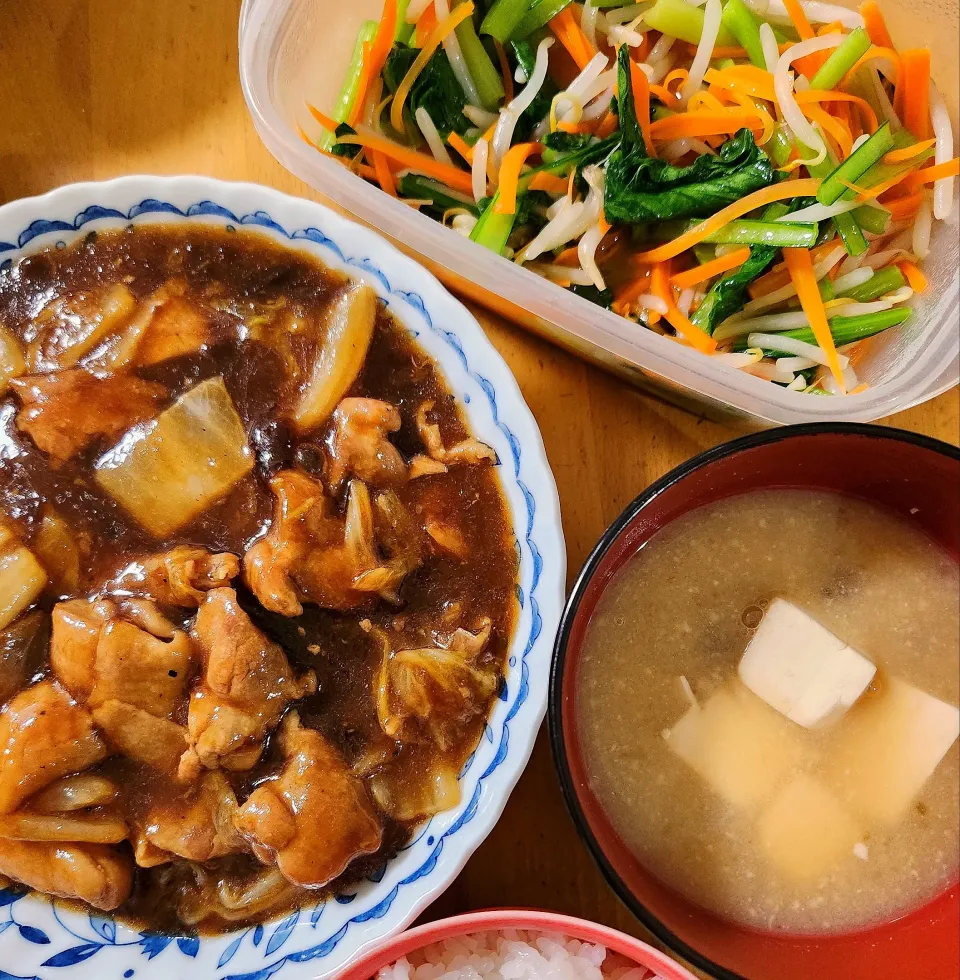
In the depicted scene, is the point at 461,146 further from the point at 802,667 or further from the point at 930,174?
the point at 802,667

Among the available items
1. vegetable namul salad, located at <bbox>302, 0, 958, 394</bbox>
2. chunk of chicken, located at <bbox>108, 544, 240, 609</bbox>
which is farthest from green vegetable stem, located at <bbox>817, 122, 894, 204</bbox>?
chunk of chicken, located at <bbox>108, 544, 240, 609</bbox>

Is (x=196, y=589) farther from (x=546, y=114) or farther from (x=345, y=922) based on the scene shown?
(x=546, y=114)

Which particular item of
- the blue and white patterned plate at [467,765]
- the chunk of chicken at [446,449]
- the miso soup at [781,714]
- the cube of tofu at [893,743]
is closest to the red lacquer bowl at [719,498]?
the miso soup at [781,714]

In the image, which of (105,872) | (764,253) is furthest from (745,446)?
(105,872)

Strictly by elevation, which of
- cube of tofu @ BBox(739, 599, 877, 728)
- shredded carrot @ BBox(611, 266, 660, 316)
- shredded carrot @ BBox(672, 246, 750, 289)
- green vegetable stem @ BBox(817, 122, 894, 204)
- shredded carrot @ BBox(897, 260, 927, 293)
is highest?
green vegetable stem @ BBox(817, 122, 894, 204)

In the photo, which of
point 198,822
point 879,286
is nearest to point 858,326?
point 879,286

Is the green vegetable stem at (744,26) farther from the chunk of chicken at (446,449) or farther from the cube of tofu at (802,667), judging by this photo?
the cube of tofu at (802,667)

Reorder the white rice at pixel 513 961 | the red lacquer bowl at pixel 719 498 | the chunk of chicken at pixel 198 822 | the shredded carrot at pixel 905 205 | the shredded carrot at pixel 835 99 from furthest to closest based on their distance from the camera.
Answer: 1. the shredded carrot at pixel 905 205
2. the shredded carrot at pixel 835 99
3. the white rice at pixel 513 961
4. the chunk of chicken at pixel 198 822
5. the red lacquer bowl at pixel 719 498

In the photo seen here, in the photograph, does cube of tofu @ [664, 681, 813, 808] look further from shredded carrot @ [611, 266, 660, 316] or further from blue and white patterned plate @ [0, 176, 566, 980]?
shredded carrot @ [611, 266, 660, 316]
